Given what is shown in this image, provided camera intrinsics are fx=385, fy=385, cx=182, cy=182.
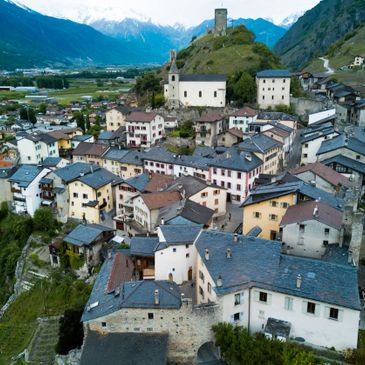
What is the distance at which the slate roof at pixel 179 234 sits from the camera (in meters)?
29.5

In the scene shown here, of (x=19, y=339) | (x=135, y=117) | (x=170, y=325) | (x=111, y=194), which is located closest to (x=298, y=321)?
(x=170, y=325)

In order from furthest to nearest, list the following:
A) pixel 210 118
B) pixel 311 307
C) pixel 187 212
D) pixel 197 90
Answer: pixel 197 90 < pixel 210 118 < pixel 187 212 < pixel 311 307

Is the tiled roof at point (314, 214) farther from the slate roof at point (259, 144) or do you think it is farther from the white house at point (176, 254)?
the slate roof at point (259, 144)

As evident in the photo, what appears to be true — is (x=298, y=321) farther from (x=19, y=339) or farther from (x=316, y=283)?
(x=19, y=339)

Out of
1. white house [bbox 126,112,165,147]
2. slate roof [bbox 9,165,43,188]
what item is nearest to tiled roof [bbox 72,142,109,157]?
white house [bbox 126,112,165,147]

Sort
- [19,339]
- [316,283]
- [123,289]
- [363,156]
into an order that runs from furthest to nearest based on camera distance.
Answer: [363,156] → [19,339] → [123,289] → [316,283]

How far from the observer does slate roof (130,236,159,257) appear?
32594 millimetres

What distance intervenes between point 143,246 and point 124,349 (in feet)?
37.8

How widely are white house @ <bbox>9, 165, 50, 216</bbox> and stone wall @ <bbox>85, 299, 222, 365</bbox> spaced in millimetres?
33730

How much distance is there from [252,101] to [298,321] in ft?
193

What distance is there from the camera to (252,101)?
7556 centimetres

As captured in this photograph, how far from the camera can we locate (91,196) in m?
47.8

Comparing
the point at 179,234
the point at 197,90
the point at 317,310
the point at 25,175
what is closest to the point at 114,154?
the point at 25,175

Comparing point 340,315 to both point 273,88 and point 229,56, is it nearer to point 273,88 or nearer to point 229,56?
point 273,88
